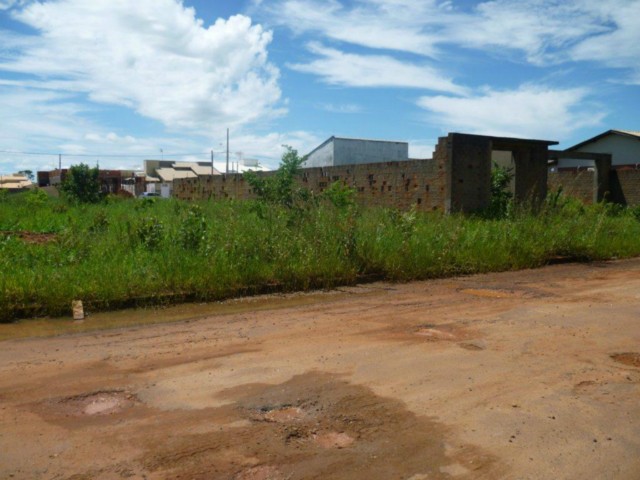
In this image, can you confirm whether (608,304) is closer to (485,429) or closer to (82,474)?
(485,429)

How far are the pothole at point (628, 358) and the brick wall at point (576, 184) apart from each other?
19.9m

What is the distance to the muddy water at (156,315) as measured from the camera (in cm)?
719

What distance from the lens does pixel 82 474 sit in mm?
3422

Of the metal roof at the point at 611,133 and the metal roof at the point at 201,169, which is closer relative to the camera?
the metal roof at the point at 611,133

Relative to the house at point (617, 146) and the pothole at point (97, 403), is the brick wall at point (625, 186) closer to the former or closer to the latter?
the house at point (617, 146)

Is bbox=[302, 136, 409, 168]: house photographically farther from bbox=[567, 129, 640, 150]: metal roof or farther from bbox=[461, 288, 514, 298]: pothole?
bbox=[461, 288, 514, 298]: pothole

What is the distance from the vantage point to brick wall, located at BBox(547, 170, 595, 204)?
24.9 m

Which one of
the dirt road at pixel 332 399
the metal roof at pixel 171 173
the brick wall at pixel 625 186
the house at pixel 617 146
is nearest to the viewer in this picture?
the dirt road at pixel 332 399

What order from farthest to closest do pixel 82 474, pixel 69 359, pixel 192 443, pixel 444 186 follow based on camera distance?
pixel 444 186 < pixel 69 359 < pixel 192 443 < pixel 82 474

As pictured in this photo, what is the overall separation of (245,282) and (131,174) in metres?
58.7

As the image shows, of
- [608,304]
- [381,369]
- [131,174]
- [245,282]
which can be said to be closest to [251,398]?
[381,369]

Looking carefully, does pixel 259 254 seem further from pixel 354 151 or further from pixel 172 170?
pixel 172 170

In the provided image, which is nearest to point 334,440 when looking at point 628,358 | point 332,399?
point 332,399

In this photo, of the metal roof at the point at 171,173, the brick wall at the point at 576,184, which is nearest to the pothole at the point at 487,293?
the brick wall at the point at 576,184
